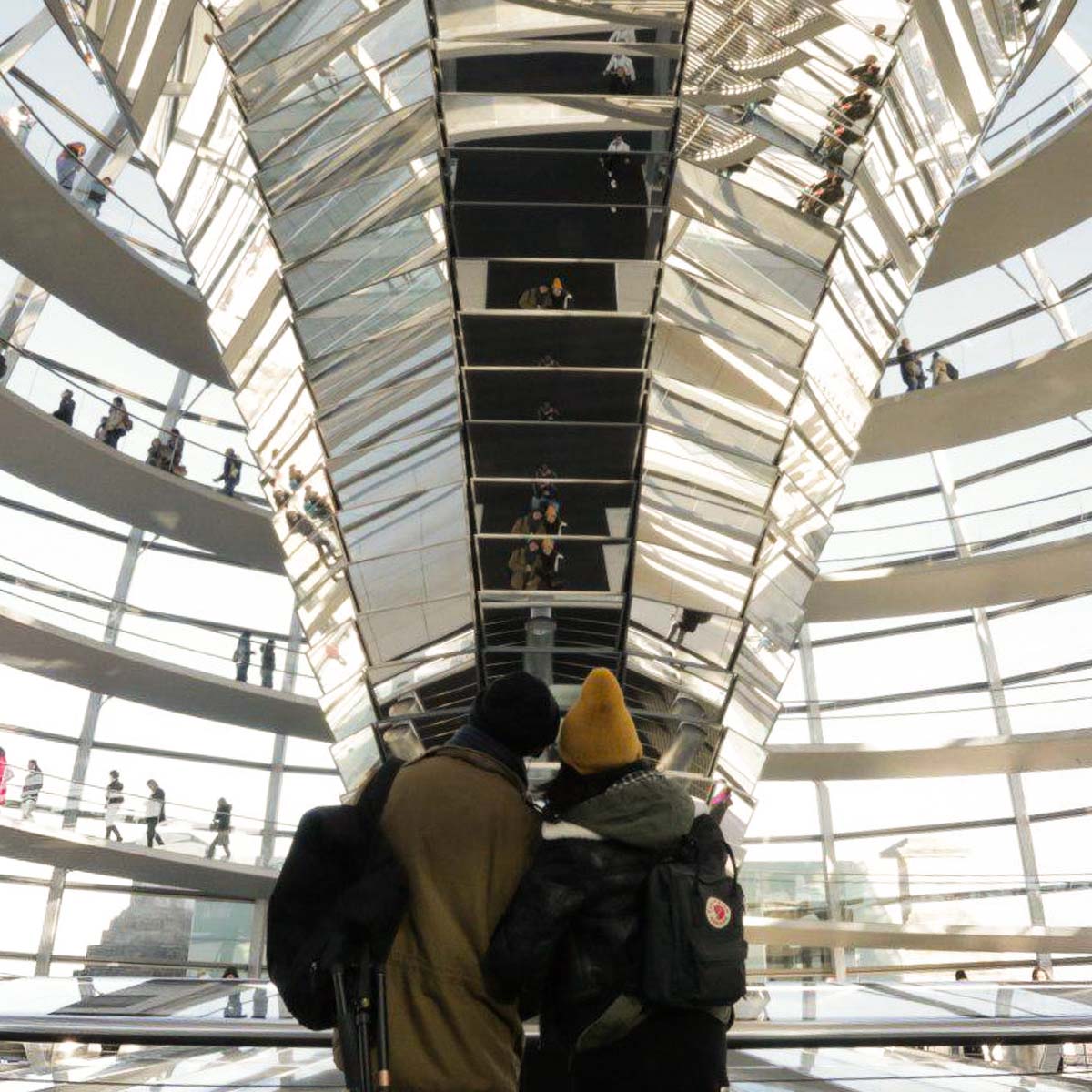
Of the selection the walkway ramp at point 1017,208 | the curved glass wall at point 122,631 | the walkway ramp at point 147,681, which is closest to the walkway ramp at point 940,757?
the walkway ramp at point 1017,208

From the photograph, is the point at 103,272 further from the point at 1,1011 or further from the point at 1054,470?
the point at 1054,470

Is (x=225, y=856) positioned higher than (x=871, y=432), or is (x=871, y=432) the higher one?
(x=871, y=432)

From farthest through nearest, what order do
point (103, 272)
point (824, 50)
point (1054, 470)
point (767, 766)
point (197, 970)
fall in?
point (1054, 470)
point (197, 970)
point (767, 766)
point (103, 272)
point (824, 50)

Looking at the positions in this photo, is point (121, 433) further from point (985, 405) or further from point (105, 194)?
point (985, 405)

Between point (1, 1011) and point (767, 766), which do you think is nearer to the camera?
point (1, 1011)

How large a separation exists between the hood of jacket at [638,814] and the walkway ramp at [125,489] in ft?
57.7

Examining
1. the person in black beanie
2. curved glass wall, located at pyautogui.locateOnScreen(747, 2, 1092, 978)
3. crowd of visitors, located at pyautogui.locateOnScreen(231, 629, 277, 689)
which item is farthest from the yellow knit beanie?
crowd of visitors, located at pyautogui.locateOnScreen(231, 629, 277, 689)

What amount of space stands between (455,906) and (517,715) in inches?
19.1

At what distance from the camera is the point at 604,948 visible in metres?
2.96

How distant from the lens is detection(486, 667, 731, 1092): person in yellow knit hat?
9.41 feet

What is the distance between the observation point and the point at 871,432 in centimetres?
2283

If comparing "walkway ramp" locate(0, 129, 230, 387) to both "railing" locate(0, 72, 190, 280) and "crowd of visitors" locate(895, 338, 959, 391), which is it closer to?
"railing" locate(0, 72, 190, 280)

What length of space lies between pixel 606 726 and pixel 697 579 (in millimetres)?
9552

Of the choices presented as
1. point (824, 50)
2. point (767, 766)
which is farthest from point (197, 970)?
point (824, 50)
